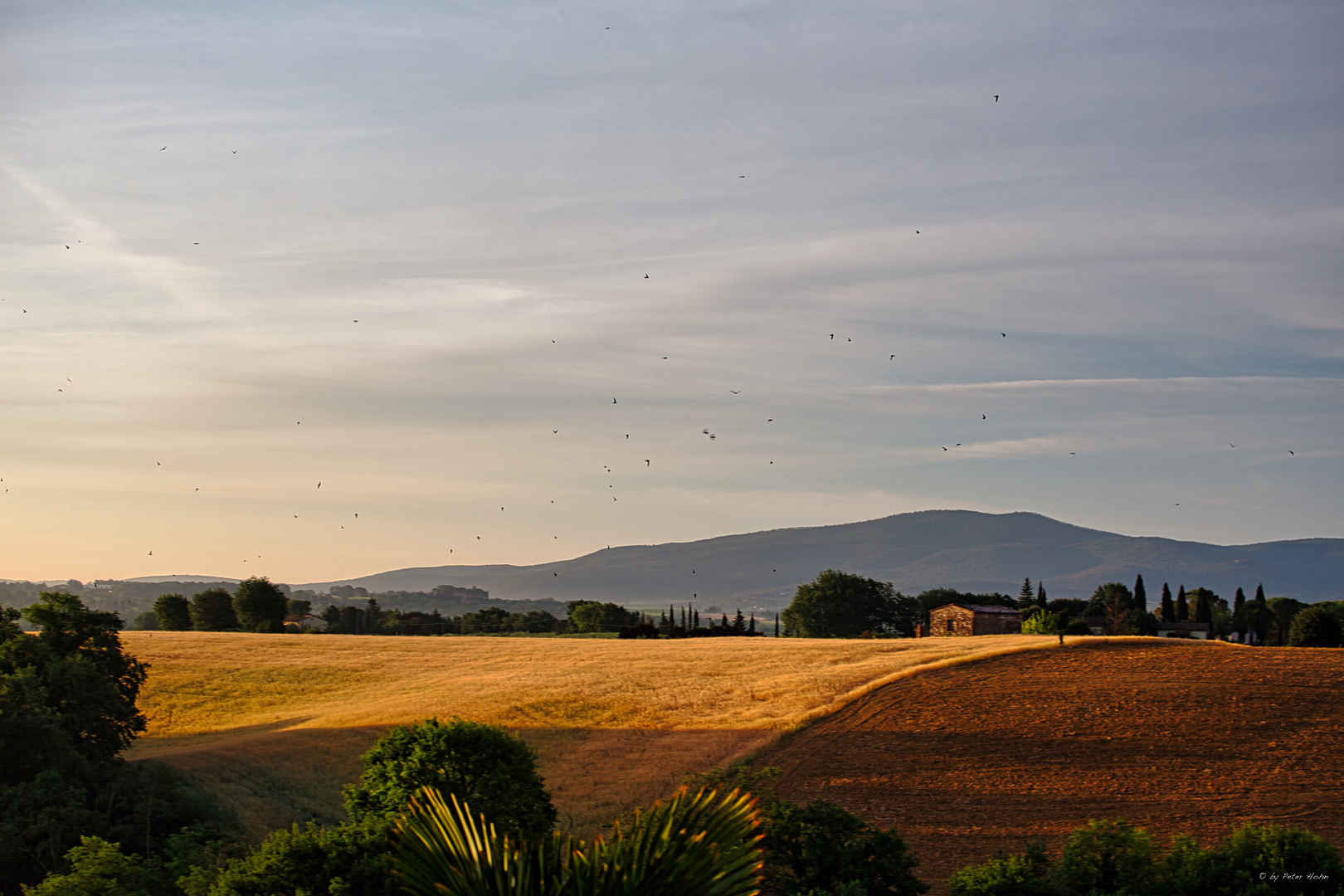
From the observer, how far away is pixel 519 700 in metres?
58.3

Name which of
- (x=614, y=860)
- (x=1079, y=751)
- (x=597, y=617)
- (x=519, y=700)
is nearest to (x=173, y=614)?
(x=597, y=617)

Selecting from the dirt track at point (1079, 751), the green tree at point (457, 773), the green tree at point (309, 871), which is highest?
the green tree at point (457, 773)

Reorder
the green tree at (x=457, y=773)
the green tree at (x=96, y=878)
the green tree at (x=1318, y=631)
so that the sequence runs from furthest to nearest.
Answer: the green tree at (x=1318, y=631), the green tree at (x=457, y=773), the green tree at (x=96, y=878)

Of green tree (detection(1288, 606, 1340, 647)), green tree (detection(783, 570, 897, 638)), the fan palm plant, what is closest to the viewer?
the fan palm plant

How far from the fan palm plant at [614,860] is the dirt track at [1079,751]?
1080 inches

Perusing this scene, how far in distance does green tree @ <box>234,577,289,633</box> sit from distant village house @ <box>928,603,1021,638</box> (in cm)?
7903

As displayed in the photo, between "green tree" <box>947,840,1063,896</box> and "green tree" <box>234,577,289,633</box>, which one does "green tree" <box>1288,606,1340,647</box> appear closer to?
"green tree" <box>947,840,1063,896</box>

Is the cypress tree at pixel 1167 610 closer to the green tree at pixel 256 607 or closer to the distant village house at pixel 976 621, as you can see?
the distant village house at pixel 976 621

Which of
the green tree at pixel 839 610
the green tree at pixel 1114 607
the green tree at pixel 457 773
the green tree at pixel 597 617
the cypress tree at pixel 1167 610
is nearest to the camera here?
the green tree at pixel 457 773

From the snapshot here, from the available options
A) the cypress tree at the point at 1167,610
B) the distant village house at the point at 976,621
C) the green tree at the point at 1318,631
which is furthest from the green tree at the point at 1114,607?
the green tree at the point at 1318,631

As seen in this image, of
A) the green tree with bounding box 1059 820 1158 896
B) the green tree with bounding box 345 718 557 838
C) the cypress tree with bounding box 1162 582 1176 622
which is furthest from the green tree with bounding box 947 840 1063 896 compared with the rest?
the cypress tree with bounding box 1162 582 1176 622

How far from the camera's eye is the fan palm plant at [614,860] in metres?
9.45

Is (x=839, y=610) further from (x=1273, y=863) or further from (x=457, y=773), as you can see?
(x=457, y=773)

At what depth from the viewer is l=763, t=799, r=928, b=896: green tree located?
26.2 meters
